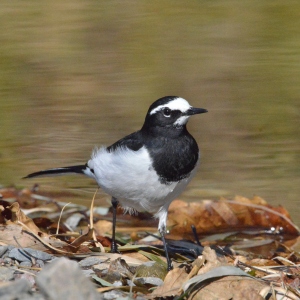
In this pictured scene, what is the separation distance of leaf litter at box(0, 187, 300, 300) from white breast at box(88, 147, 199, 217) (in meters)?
0.33

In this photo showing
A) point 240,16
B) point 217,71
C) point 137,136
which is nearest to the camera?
point 137,136

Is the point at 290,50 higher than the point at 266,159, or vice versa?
the point at 290,50

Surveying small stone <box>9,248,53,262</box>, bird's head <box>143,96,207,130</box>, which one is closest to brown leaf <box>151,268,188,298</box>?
small stone <box>9,248,53,262</box>

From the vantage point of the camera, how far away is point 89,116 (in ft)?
32.9

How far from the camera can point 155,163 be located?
5770mm

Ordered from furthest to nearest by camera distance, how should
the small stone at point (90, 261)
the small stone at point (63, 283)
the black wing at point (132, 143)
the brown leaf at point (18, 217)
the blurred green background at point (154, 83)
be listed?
the blurred green background at point (154, 83) → the black wing at point (132, 143) → the brown leaf at point (18, 217) → the small stone at point (90, 261) → the small stone at point (63, 283)

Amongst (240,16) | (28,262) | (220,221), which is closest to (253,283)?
(28,262)

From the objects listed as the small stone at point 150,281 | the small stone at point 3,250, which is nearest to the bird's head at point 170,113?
the small stone at point 150,281

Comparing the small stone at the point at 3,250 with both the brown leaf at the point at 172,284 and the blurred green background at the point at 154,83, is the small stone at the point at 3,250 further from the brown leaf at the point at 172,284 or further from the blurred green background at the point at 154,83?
the blurred green background at the point at 154,83

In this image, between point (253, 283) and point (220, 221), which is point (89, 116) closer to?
point (220, 221)

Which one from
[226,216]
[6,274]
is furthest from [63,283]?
[226,216]

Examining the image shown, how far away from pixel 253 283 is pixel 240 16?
806 centimetres

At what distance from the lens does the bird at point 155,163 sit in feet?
18.9

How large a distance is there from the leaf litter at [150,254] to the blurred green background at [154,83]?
1.73ft
